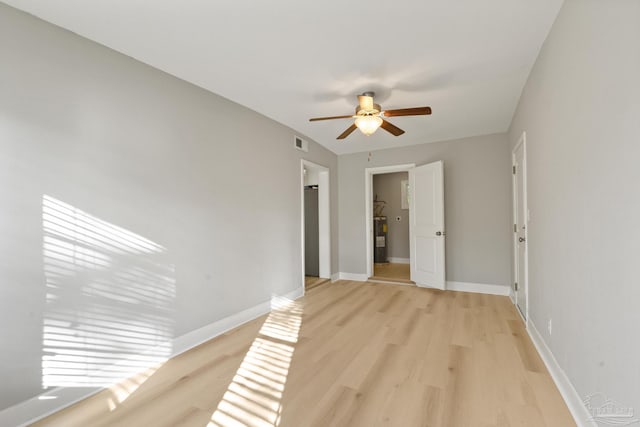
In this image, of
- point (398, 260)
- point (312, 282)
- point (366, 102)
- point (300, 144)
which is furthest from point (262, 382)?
point (398, 260)

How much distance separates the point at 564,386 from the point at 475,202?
9.95ft

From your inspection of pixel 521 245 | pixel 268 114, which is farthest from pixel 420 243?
pixel 268 114

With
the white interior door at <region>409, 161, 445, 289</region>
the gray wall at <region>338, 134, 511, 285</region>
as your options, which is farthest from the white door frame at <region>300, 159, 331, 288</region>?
the white interior door at <region>409, 161, 445, 289</region>

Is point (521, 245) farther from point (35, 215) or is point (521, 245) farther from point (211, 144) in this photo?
point (35, 215)

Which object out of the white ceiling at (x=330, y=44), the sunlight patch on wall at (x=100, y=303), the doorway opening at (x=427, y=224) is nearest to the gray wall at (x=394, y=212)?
the doorway opening at (x=427, y=224)

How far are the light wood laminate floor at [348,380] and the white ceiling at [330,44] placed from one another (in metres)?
2.43

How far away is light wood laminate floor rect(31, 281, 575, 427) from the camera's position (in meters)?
1.68

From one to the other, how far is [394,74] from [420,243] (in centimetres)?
300

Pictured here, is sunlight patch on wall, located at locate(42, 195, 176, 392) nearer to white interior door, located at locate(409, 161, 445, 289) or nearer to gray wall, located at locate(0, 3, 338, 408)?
gray wall, located at locate(0, 3, 338, 408)

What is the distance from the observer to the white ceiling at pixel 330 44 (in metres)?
1.75

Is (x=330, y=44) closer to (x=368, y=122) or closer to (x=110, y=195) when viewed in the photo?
(x=368, y=122)

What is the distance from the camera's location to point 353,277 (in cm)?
530

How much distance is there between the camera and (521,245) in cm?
321

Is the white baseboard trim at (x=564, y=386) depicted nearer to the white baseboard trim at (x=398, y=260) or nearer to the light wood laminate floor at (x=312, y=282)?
the light wood laminate floor at (x=312, y=282)
